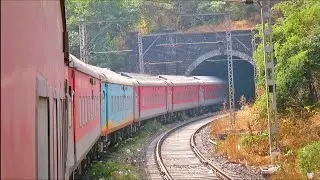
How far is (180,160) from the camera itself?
1973 centimetres

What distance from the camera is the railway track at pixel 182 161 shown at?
1611cm

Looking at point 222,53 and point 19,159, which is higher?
point 222,53

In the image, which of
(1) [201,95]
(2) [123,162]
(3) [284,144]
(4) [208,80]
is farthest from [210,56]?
(2) [123,162]

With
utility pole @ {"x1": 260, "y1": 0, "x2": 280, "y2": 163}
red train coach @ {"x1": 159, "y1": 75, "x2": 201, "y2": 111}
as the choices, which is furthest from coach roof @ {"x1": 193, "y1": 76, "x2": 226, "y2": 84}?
utility pole @ {"x1": 260, "y1": 0, "x2": 280, "y2": 163}

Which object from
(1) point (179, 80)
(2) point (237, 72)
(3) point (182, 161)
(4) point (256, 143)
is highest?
(2) point (237, 72)

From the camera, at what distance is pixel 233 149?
1967 cm

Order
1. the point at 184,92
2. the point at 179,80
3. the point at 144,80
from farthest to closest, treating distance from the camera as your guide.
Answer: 1. the point at 184,92
2. the point at 179,80
3. the point at 144,80

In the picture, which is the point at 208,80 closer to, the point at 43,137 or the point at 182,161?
the point at 182,161

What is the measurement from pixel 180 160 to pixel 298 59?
16.7 feet

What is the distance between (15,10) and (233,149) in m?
17.4

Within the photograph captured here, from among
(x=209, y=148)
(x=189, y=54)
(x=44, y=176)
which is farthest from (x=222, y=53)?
(x=44, y=176)

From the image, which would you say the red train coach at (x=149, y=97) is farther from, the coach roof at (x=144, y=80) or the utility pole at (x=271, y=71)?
the utility pole at (x=271, y=71)

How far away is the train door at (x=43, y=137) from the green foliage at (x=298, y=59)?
1617cm

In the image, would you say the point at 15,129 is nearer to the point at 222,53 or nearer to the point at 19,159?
the point at 19,159
